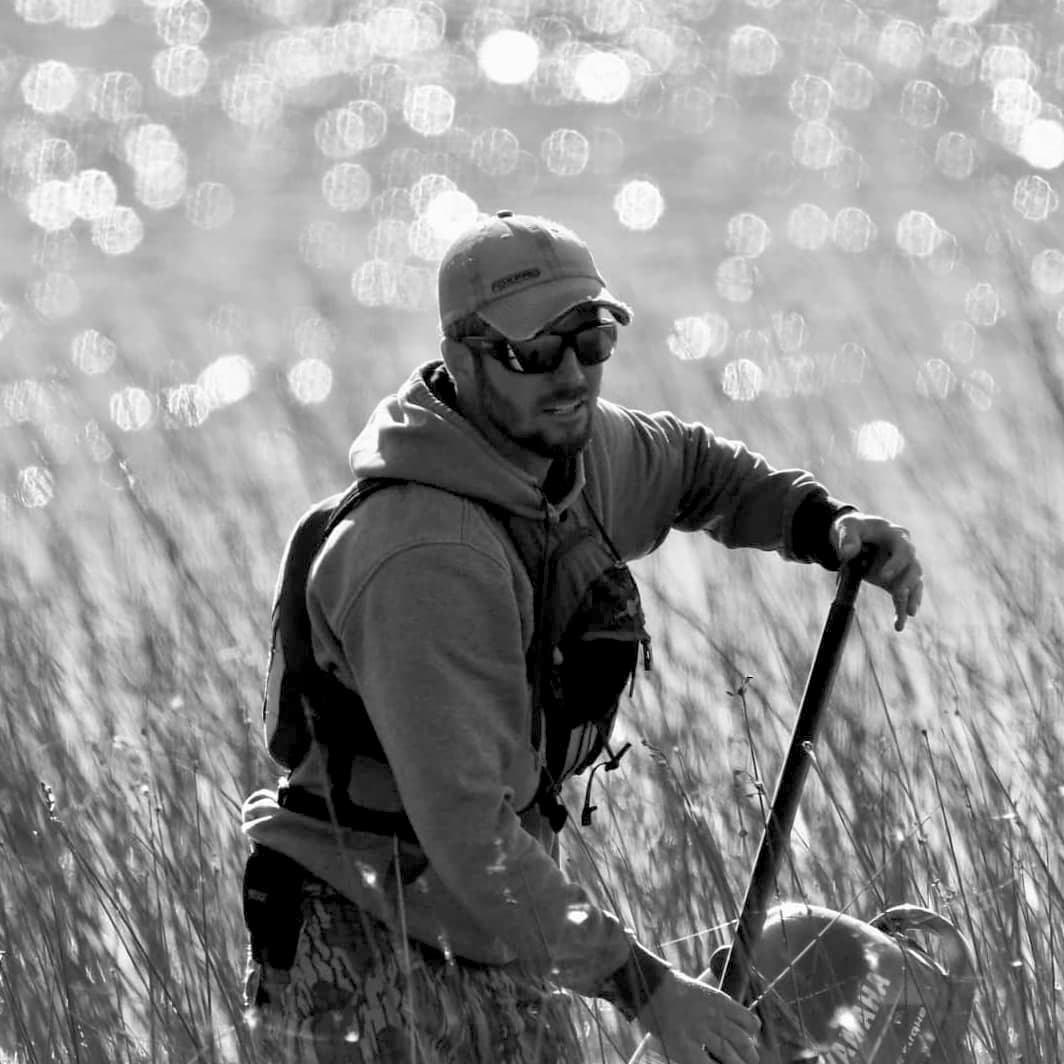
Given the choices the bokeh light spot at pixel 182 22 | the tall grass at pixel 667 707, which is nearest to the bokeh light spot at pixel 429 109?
the bokeh light spot at pixel 182 22

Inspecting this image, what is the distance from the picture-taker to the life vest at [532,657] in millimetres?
3070

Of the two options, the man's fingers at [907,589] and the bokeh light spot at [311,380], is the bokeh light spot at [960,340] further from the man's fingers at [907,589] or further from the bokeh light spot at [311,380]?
the man's fingers at [907,589]

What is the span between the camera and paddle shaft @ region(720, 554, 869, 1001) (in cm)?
307

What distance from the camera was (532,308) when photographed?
10.2ft

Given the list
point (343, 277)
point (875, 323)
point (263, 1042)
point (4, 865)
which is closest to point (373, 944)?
point (263, 1042)

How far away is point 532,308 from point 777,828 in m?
0.79

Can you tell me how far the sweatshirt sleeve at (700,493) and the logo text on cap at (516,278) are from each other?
1.18 ft

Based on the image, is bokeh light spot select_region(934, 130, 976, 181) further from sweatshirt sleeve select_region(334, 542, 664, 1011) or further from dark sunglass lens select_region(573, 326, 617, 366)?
sweatshirt sleeve select_region(334, 542, 664, 1011)

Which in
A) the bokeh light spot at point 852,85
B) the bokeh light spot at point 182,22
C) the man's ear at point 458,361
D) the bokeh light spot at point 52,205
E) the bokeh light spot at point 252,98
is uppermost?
the bokeh light spot at point 182,22

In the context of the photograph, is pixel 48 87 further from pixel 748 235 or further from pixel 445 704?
Result: pixel 445 704

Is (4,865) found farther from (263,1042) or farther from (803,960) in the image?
(803,960)

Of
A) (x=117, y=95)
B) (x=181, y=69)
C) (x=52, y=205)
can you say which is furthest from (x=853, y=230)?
(x=181, y=69)

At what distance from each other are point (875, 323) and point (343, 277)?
5616 mm

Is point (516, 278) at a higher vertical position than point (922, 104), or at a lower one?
lower
